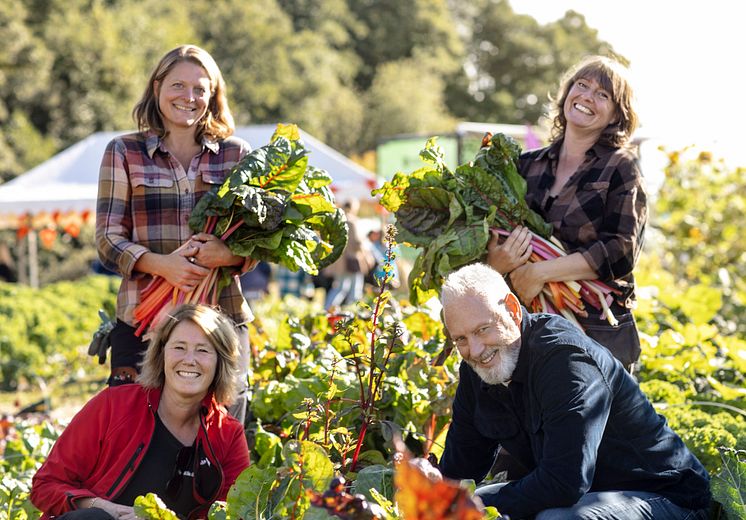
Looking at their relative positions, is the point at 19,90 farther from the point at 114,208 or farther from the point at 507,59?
the point at 507,59

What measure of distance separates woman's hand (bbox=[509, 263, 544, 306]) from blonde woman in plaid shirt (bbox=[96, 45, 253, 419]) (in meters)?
1.01

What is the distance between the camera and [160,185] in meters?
3.51

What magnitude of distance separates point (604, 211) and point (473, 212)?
0.48 meters

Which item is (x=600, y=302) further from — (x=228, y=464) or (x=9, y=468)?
(x=9, y=468)

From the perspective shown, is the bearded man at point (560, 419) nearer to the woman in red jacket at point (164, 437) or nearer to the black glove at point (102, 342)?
the woman in red jacket at point (164, 437)

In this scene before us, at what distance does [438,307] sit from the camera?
173 inches

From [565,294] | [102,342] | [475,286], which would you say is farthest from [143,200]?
[565,294]

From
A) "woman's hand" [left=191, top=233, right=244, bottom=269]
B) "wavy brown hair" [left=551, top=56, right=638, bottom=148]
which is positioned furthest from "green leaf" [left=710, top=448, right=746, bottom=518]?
"woman's hand" [left=191, top=233, right=244, bottom=269]

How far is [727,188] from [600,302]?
236 inches

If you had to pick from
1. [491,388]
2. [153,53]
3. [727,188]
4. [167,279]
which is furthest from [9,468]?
[153,53]

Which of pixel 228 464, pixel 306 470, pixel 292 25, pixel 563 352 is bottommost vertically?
pixel 228 464

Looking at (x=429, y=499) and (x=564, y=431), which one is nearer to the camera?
(x=429, y=499)

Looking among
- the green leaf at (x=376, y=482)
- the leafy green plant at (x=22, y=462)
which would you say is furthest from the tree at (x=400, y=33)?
the green leaf at (x=376, y=482)

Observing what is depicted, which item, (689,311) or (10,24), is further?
(10,24)
